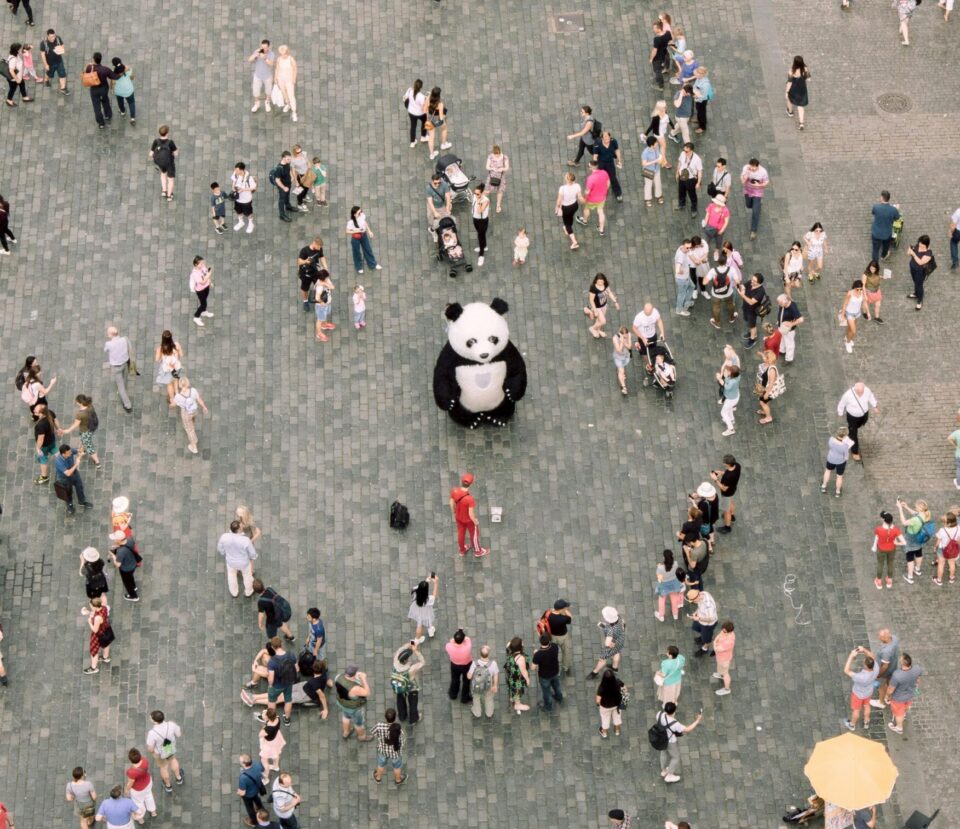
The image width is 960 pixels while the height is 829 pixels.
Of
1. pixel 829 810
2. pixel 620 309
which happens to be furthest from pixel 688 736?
pixel 620 309

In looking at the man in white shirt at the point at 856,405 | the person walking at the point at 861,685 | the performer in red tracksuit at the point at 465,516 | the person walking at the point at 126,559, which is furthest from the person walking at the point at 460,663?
the man in white shirt at the point at 856,405

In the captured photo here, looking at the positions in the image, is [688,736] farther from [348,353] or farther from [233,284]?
[233,284]

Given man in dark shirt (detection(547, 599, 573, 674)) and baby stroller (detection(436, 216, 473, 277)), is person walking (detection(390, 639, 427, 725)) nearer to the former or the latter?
man in dark shirt (detection(547, 599, 573, 674))

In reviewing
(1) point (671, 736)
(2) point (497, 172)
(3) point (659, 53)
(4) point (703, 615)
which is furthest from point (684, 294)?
(1) point (671, 736)

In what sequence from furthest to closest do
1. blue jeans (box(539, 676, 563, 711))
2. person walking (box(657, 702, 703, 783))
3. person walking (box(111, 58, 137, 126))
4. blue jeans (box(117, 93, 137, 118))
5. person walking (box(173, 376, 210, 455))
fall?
blue jeans (box(117, 93, 137, 118))
person walking (box(111, 58, 137, 126))
person walking (box(173, 376, 210, 455))
blue jeans (box(539, 676, 563, 711))
person walking (box(657, 702, 703, 783))

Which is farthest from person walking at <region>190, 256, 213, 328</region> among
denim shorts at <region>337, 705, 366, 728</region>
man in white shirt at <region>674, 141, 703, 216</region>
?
man in white shirt at <region>674, 141, 703, 216</region>

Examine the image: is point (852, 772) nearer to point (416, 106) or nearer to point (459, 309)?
point (459, 309)

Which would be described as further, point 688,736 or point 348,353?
point 348,353
